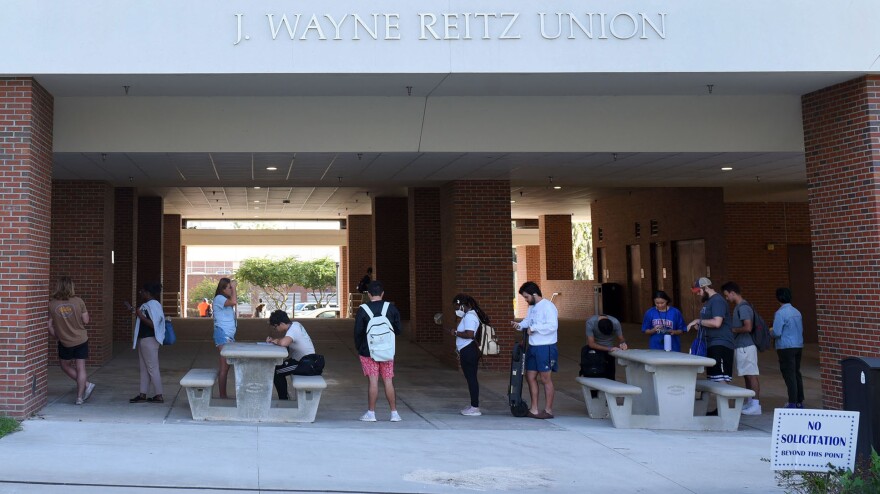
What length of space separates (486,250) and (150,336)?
6538 mm

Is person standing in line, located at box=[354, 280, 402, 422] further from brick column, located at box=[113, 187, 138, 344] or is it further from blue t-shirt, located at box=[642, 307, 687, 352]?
brick column, located at box=[113, 187, 138, 344]

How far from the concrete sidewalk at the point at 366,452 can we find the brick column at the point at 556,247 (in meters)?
19.3

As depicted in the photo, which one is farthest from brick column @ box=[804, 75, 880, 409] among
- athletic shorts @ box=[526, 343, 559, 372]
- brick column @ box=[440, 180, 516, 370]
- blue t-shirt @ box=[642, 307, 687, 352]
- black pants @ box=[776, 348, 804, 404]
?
brick column @ box=[440, 180, 516, 370]

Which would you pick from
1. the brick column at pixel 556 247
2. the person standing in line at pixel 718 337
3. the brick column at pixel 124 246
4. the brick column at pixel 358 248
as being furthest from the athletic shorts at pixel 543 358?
the brick column at pixel 556 247

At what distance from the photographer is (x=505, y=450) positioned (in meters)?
8.06

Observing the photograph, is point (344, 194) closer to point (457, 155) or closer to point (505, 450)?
point (457, 155)

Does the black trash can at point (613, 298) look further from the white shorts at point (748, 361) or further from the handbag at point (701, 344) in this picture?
the handbag at point (701, 344)

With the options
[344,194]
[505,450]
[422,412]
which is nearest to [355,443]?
[505,450]

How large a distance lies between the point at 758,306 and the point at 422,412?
13.9 meters

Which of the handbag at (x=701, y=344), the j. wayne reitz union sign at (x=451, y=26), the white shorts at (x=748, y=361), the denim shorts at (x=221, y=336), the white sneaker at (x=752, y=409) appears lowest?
the white sneaker at (x=752, y=409)

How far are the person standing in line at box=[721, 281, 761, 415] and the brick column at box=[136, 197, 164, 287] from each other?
53.5ft

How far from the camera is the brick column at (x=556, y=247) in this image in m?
30.5

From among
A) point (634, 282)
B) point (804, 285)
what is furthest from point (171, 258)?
point (804, 285)

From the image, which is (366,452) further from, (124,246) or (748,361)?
(124,246)
